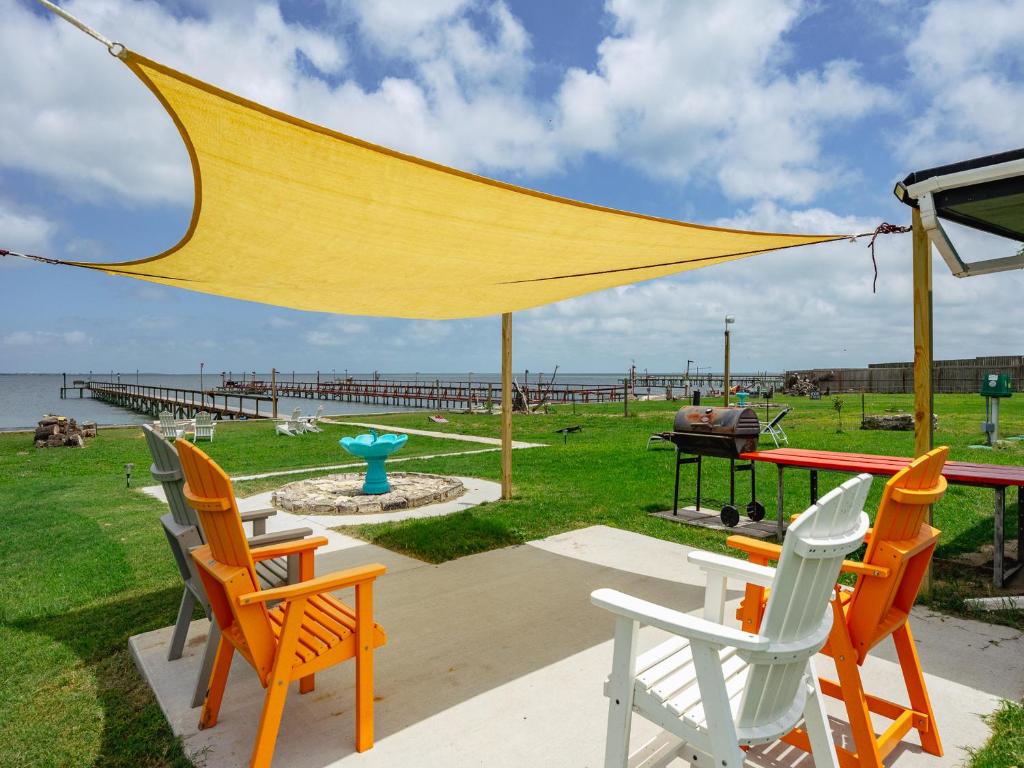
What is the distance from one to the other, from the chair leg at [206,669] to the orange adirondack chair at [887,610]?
7.21ft

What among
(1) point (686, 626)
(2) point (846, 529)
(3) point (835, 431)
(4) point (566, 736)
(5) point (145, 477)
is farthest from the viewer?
(3) point (835, 431)

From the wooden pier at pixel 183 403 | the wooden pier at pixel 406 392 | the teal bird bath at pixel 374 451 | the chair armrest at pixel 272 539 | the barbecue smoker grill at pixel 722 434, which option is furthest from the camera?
the wooden pier at pixel 406 392

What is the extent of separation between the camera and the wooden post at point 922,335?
144 inches

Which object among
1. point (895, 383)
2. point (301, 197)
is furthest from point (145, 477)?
point (895, 383)

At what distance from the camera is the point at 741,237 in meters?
3.88

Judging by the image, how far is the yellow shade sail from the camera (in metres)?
2.40

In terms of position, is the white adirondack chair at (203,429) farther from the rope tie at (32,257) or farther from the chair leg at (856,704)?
the chair leg at (856,704)

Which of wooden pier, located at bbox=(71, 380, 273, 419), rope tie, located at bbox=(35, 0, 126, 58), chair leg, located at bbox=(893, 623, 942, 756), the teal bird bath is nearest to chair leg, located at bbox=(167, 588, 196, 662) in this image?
rope tie, located at bbox=(35, 0, 126, 58)

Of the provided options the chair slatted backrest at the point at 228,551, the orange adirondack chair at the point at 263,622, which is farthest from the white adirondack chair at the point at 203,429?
the chair slatted backrest at the point at 228,551

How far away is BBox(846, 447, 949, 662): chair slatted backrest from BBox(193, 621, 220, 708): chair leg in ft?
8.05

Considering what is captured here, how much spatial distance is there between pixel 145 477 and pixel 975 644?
10.3 m

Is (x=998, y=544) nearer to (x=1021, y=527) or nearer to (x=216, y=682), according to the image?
(x=1021, y=527)

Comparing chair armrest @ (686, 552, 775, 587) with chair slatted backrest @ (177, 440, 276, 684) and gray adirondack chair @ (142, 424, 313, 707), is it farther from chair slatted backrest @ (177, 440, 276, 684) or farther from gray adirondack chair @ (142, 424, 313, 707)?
gray adirondack chair @ (142, 424, 313, 707)

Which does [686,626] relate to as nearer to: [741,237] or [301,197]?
[301,197]
